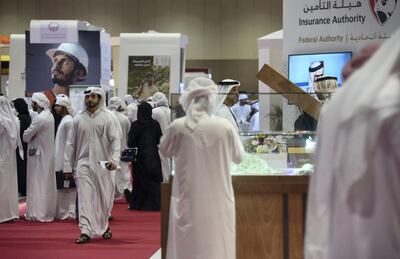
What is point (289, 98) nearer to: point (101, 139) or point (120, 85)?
point (101, 139)

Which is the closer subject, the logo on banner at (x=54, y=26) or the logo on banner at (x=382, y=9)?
the logo on banner at (x=382, y=9)

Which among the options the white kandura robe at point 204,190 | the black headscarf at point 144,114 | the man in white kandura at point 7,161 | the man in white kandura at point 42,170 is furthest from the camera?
the black headscarf at point 144,114

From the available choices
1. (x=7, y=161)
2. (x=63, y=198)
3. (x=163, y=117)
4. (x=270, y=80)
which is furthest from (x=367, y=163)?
(x=163, y=117)

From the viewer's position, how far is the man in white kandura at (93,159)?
7.32 m

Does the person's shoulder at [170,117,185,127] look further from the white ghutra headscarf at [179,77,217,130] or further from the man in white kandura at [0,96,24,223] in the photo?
the man in white kandura at [0,96,24,223]

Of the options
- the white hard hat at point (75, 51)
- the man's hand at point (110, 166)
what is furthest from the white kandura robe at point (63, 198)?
the white hard hat at point (75, 51)

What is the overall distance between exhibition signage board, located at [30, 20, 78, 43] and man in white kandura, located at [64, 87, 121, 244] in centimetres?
652

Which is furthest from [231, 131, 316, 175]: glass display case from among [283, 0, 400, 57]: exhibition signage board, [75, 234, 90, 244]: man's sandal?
[283, 0, 400, 57]: exhibition signage board

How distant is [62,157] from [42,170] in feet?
1.36

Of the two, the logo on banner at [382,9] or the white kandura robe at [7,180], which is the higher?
the logo on banner at [382,9]

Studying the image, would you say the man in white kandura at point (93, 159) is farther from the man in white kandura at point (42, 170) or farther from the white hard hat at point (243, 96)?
the white hard hat at point (243, 96)

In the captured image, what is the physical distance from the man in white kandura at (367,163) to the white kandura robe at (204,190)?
245 centimetres

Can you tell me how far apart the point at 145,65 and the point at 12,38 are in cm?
328

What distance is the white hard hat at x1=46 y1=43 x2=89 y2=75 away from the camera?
1378 cm
